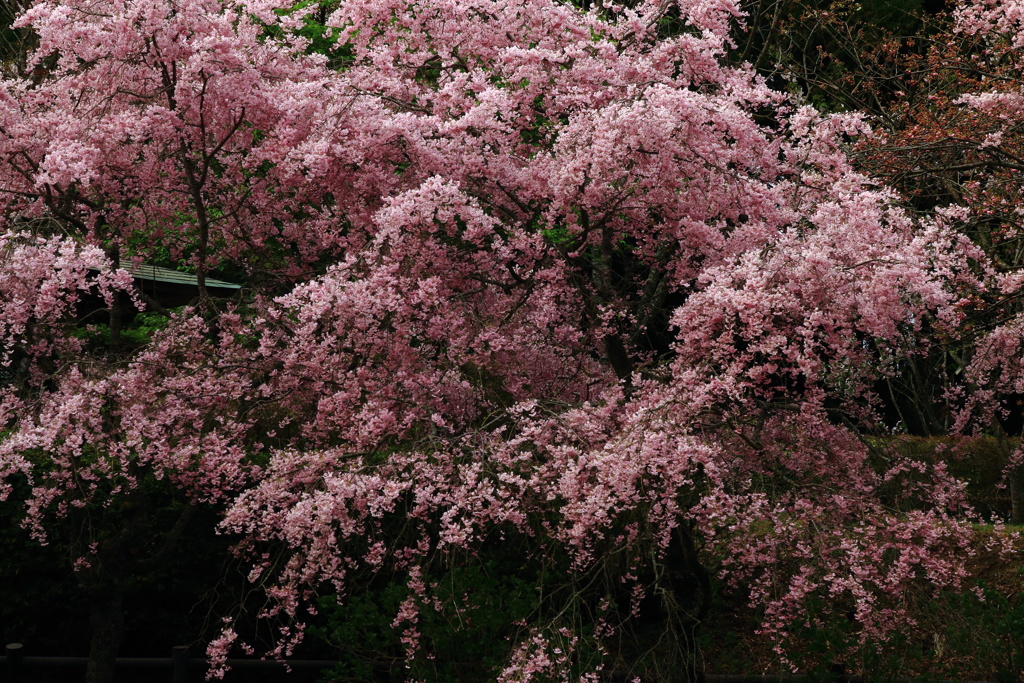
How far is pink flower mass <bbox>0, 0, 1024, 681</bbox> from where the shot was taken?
5430 mm

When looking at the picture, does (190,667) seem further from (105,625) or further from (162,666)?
(105,625)

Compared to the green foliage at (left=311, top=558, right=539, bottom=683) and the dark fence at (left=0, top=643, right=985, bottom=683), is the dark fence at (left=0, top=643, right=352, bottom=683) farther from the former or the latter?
the green foliage at (left=311, top=558, right=539, bottom=683)

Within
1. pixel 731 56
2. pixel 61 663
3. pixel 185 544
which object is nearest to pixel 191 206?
pixel 185 544

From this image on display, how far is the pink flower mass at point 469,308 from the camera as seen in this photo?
543 cm

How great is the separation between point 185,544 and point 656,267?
14.4 feet

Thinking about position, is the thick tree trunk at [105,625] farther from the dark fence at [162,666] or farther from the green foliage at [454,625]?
the green foliage at [454,625]

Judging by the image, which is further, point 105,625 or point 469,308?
point 105,625

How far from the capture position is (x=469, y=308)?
6.62 meters

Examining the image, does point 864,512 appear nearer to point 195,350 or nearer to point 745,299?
point 745,299

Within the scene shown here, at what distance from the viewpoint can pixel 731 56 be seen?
1562 centimetres

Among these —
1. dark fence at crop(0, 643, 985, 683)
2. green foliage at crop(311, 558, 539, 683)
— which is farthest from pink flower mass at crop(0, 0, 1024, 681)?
dark fence at crop(0, 643, 985, 683)

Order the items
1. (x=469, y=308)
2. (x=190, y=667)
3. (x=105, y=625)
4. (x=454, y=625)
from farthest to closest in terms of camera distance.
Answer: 1. (x=105, y=625)
2. (x=190, y=667)
3. (x=469, y=308)
4. (x=454, y=625)

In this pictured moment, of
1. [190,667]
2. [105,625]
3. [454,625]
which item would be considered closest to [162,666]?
[190,667]

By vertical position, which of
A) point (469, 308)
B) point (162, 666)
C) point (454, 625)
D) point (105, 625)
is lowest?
point (162, 666)
